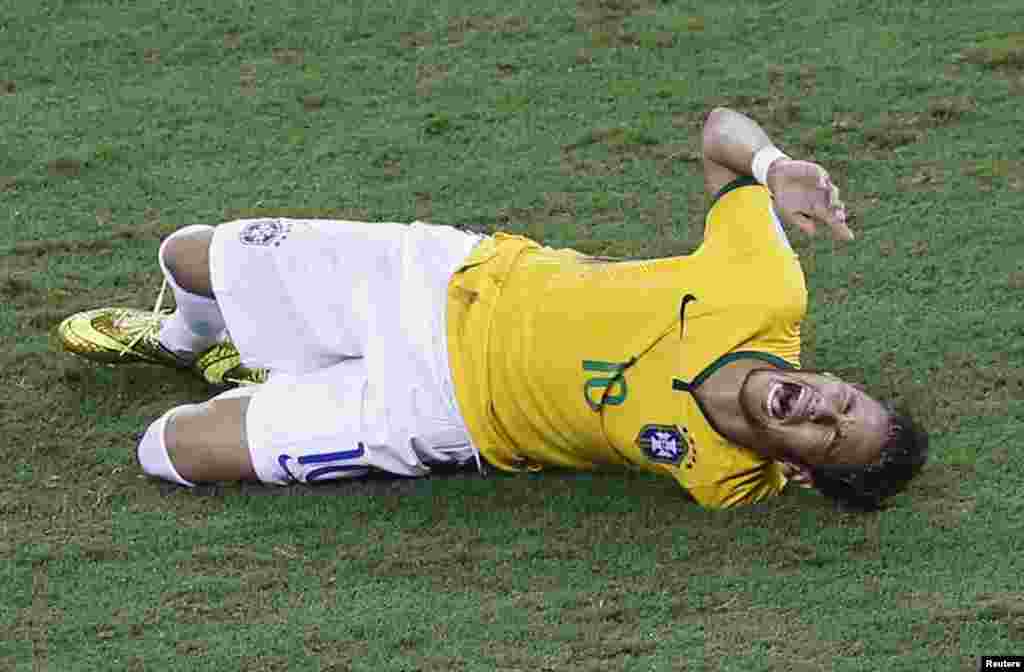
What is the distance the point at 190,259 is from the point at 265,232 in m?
0.19

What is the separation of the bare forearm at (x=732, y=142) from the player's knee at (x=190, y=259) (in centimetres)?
111

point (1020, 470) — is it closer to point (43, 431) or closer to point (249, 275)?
point (249, 275)

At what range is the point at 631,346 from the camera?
3.73 m

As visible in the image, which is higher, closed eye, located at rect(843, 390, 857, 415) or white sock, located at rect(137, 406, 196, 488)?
closed eye, located at rect(843, 390, 857, 415)

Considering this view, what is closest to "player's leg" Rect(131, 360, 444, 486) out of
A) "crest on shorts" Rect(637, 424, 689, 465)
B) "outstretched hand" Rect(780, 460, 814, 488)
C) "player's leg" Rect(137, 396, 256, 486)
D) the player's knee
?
"player's leg" Rect(137, 396, 256, 486)

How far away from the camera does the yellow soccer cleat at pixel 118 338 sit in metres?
4.40

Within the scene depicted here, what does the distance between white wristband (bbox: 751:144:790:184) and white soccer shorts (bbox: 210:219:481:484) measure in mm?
632

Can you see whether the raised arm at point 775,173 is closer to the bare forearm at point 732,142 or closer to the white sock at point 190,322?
the bare forearm at point 732,142

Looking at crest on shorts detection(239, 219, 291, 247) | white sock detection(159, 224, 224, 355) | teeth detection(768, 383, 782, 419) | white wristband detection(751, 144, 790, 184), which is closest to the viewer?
teeth detection(768, 383, 782, 419)

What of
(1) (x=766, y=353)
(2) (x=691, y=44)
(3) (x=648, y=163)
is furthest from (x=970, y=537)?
(2) (x=691, y=44)

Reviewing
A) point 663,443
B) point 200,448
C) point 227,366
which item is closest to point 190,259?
point 227,366

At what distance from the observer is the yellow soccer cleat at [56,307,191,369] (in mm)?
4398

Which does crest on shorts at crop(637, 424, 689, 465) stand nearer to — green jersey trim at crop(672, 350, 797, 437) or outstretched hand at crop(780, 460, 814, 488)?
green jersey trim at crop(672, 350, 797, 437)

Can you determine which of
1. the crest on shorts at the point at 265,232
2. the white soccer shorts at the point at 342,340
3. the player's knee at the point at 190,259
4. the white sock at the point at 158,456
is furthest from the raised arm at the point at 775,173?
the white sock at the point at 158,456
